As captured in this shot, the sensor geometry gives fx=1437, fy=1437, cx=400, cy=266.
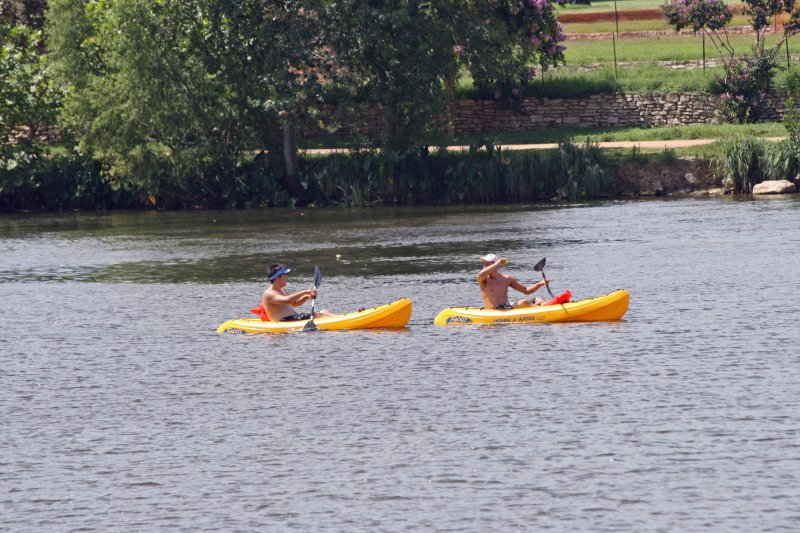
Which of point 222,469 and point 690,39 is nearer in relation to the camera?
point 222,469

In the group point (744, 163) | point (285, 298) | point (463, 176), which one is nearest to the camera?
point (285, 298)

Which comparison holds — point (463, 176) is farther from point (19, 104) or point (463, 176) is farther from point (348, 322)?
Result: point (348, 322)

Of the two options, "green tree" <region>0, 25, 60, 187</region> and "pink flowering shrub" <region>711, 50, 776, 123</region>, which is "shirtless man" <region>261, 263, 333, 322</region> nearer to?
"green tree" <region>0, 25, 60, 187</region>

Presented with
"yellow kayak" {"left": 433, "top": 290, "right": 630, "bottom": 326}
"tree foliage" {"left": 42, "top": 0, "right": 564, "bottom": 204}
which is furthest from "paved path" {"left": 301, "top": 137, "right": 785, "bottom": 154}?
"yellow kayak" {"left": 433, "top": 290, "right": 630, "bottom": 326}

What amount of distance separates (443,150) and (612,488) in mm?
35215

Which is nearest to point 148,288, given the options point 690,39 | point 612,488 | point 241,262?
point 241,262

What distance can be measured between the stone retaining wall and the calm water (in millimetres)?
18369

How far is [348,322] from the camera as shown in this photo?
25.1m

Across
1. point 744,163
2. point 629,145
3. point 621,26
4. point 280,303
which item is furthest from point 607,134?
point 280,303

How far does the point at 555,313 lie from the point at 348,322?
3604 millimetres

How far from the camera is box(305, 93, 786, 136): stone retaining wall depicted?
53906 millimetres

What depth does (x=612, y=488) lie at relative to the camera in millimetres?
15055

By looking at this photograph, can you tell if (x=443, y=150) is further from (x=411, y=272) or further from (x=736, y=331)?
(x=736, y=331)

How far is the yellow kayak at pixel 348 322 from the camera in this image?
81.4 feet
